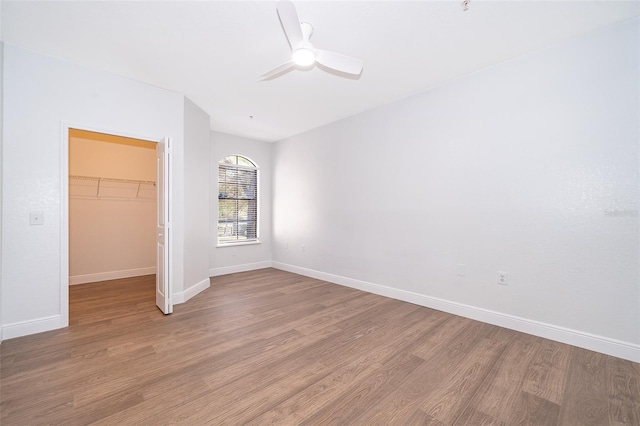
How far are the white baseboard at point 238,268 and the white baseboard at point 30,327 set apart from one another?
238 cm

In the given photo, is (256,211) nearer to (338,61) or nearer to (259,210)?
(259,210)

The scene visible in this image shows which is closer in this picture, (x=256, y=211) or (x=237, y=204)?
(x=237, y=204)

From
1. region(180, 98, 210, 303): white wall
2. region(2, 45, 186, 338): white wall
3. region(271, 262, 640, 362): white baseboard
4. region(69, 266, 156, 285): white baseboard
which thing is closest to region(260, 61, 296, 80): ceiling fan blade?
region(180, 98, 210, 303): white wall

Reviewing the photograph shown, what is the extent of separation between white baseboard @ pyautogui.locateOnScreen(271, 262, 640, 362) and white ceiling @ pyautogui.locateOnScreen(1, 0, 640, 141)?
9.00ft

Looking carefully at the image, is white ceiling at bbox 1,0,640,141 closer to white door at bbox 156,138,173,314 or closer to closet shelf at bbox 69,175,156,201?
white door at bbox 156,138,173,314

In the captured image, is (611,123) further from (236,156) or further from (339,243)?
(236,156)

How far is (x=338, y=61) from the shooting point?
2311 millimetres

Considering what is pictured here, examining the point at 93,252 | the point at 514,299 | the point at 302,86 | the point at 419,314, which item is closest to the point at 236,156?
the point at 302,86

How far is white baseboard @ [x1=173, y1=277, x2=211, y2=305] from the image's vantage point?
353 centimetres

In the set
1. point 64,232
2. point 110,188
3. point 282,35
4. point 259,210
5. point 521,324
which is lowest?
point 521,324

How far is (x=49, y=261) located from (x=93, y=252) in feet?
7.36

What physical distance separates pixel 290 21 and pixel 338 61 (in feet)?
1.91

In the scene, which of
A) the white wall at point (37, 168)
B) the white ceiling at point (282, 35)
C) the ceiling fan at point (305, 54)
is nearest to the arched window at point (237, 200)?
Answer: the white ceiling at point (282, 35)

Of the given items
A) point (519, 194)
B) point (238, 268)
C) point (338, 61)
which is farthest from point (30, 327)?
point (519, 194)
